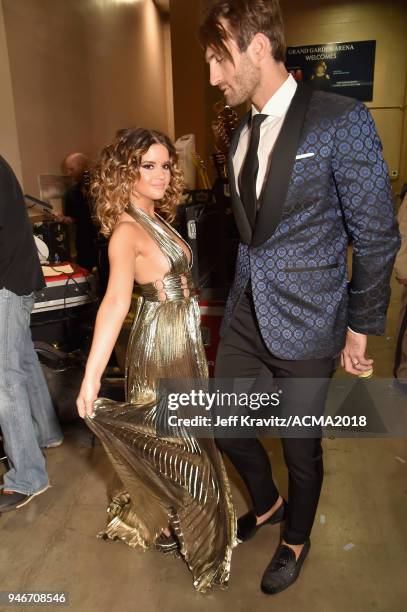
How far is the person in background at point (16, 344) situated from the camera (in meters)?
1.93

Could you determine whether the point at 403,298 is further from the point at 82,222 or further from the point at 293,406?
the point at 82,222

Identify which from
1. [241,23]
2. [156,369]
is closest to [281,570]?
[156,369]

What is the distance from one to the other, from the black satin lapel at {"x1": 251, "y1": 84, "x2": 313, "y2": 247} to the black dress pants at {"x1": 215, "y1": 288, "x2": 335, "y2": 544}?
0.33m

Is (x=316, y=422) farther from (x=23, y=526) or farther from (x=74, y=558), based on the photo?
(x=23, y=526)

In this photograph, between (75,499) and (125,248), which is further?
(75,499)

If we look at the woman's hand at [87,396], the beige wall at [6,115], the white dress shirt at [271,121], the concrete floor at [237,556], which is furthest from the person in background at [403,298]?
the beige wall at [6,115]

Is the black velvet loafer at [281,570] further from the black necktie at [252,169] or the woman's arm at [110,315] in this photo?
the black necktie at [252,169]

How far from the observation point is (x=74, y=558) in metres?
1.78

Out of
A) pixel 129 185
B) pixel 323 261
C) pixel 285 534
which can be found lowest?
pixel 285 534

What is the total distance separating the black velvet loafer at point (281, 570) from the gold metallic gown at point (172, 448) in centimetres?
15

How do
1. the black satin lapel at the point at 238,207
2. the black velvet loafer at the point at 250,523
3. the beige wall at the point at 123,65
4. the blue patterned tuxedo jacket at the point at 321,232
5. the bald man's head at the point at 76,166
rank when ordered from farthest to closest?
the beige wall at the point at 123,65
the bald man's head at the point at 76,166
the black velvet loafer at the point at 250,523
the black satin lapel at the point at 238,207
the blue patterned tuxedo jacket at the point at 321,232

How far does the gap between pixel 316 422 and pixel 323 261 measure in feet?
1.71

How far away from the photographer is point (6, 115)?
146 inches

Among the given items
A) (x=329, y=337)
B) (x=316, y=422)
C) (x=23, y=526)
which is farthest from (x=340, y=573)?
(x=23, y=526)
